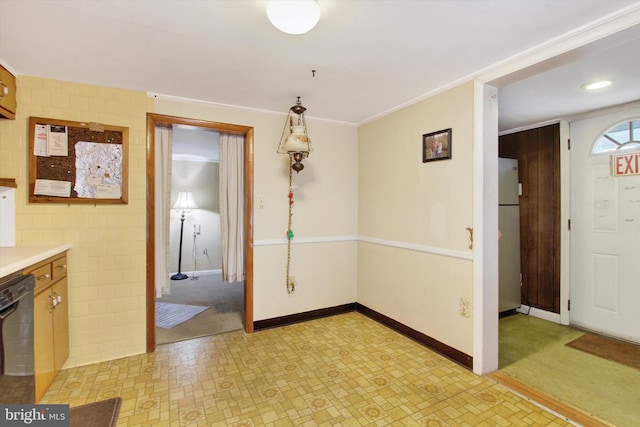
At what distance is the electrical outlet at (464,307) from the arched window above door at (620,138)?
222 cm

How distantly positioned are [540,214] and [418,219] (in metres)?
1.76

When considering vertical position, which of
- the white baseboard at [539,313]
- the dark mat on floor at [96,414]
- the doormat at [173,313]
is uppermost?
the white baseboard at [539,313]

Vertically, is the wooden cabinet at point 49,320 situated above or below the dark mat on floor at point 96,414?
above

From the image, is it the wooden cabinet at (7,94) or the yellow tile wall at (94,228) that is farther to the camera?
the yellow tile wall at (94,228)

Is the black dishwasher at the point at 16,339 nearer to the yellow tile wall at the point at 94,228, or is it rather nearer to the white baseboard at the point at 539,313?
the yellow tile wall at the point at 94,228

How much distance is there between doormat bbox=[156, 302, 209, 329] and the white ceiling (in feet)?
7.82

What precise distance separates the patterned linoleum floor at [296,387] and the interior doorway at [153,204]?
0.28 metres

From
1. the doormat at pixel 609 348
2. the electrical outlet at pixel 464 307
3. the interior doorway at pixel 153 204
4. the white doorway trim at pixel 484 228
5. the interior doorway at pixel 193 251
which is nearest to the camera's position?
the white doorway trim at pixel 484 228

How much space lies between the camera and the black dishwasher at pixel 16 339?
56.8 inches

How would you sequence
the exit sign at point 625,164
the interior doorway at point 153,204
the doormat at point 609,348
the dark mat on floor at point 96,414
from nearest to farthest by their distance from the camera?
the dark mat on floor at point 96,414 → the doormat at point 609,348 → the interior doorway at point 153,204 → the exit sign at point 625,164

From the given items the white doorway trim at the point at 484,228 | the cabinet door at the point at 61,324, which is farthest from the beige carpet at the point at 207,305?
the white doorway trim at the point at 484,228

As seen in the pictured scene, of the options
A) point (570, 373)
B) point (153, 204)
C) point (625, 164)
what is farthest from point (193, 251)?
point (625, 164)

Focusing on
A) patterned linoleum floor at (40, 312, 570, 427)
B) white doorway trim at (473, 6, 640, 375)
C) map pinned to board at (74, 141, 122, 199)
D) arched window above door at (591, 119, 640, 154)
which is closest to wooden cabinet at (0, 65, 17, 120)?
map pinned to board at (74, 141, 122, 199)

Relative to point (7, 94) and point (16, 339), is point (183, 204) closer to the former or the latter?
point (7, 94)
